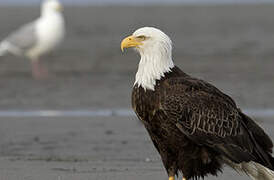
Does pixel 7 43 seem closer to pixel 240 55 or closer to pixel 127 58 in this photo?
pixel 127 58

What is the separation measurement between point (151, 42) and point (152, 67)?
25cm

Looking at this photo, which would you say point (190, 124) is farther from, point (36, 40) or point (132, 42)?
point (36, 40)

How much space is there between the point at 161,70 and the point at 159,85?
0.16m

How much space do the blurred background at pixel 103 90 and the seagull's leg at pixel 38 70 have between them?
0.19 meters

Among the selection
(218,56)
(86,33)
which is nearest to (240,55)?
(218,56)

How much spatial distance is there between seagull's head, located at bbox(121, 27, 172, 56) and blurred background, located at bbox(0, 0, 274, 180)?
1255 mm

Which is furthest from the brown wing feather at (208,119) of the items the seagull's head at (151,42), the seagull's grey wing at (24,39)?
the seagull's grey wing at (24,39)

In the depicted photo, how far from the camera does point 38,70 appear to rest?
58.3 ft

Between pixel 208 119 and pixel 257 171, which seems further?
pixel 257 171

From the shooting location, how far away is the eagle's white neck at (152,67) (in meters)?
7.96

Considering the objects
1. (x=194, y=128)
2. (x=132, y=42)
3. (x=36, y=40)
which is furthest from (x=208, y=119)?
(x=36, y=40)

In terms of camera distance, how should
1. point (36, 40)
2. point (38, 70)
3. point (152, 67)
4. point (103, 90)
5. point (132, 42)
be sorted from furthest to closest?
point (36, 40), point (38, 70), point (103, 90), point (132, 42), point (152, 67)

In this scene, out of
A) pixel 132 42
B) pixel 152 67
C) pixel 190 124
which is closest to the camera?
pixel 190 124

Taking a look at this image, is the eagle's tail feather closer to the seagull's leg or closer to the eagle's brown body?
the eagle's brown body
